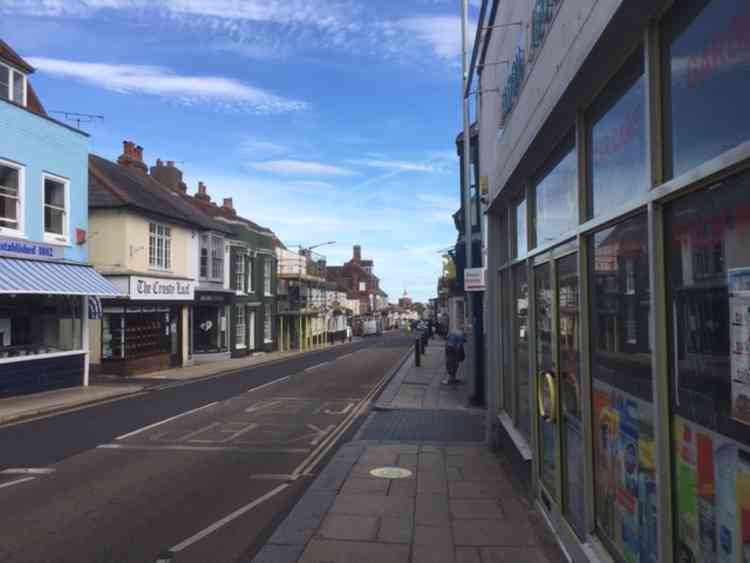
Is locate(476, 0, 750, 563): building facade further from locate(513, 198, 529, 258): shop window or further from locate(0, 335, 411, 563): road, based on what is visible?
locate(0, 335, 411, 563): road

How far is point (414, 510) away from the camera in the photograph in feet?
21.6

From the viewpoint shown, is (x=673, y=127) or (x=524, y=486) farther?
(x=524, y=486)

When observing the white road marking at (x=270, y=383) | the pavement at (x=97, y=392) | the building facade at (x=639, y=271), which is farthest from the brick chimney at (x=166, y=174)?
the building facade at (x=639, y=271)

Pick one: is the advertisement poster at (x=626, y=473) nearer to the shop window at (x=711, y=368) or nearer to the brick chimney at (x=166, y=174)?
the shop window at (x=711, y=368)

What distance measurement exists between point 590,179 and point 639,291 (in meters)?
1.34

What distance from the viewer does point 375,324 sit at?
Result: 88.5 metres

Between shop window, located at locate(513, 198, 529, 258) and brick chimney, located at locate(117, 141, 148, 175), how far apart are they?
97.3 feet

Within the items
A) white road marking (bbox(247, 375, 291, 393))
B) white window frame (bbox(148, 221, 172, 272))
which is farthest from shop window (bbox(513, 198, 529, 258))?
white window frame (bbox(148, 221, 172, 272))

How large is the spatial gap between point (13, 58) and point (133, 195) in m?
7.89

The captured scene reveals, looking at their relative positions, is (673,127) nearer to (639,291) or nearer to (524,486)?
(639,291)

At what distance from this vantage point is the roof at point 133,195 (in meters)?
24.5

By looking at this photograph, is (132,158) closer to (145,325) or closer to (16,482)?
(145,325)

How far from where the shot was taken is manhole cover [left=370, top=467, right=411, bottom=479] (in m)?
7.98

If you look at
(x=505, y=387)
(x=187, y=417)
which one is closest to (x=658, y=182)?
(x=505, y=387)
